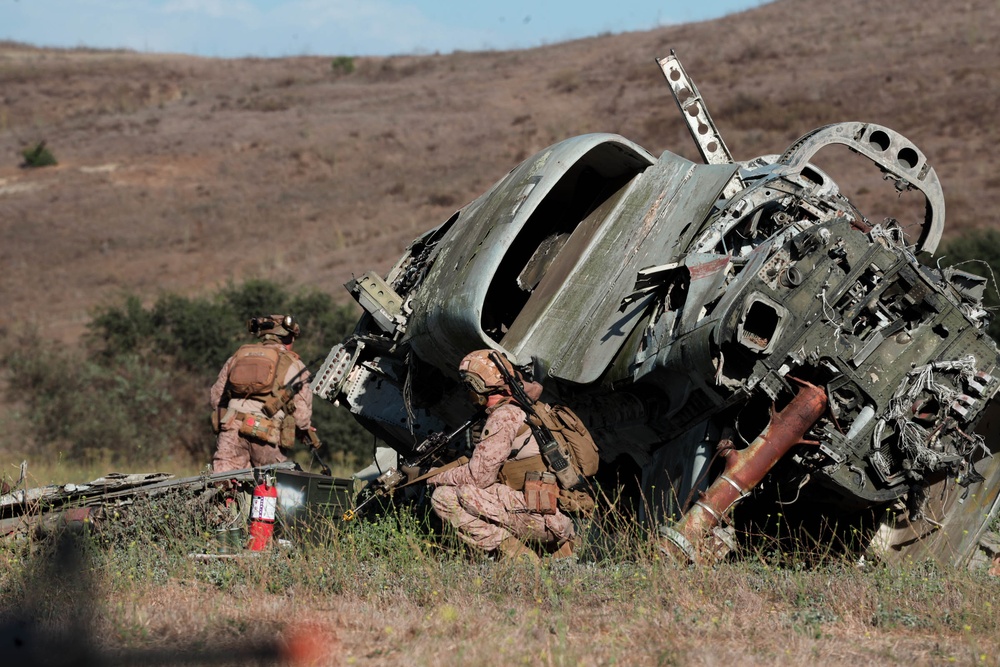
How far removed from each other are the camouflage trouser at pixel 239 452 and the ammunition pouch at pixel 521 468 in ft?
12.5

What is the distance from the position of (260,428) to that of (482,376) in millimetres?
3749

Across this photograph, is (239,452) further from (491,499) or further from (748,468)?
(748,468)

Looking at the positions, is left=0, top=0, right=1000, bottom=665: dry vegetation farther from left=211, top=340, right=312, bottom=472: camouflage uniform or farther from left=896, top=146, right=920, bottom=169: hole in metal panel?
left=896, top=146, right=920, bottom=169: hole in metal panel

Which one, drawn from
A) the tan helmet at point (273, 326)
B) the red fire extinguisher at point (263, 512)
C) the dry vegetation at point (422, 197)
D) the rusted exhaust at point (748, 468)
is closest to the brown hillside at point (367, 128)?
the dry vegetation at point (422, 197)

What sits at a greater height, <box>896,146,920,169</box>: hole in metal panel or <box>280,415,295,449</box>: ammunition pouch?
<box>896,146,920,169</box>: hole in metal panel

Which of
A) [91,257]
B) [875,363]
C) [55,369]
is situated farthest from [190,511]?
[91,257]

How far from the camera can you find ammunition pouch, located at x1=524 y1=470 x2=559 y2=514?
7367mm

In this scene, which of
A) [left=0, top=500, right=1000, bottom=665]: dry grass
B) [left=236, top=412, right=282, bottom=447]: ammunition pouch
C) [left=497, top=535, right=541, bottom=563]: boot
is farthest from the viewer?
[left=236, top=412, right=282, bottom=447]: ammunition pouch

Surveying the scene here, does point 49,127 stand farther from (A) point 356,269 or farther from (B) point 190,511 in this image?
(B) point 190,511

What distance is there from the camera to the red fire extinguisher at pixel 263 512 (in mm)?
8656

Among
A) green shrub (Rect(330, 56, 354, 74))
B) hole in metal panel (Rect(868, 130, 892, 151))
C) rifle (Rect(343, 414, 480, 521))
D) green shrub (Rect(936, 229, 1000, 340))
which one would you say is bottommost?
rifle (Rect(343, 414, 480, 521))

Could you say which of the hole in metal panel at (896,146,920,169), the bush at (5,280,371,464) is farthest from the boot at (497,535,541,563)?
the bush at (5,280,371,464)

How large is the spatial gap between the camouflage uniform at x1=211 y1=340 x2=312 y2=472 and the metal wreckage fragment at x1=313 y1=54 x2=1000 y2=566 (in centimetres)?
100

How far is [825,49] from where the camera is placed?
54906 millimetres
